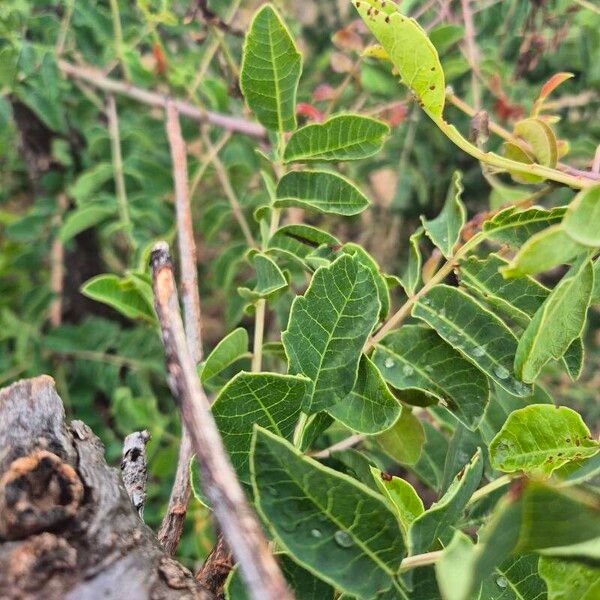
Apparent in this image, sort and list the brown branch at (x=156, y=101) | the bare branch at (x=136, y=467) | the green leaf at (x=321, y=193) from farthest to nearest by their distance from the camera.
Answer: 1. the brown branch at (x=156, y=101)
2. the green leaf at (x=321, y=193)
3. the bare branch at (x=136, y=467)

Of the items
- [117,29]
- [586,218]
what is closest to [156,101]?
[117,29]

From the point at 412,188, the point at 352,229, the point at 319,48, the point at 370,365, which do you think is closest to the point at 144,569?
the point at 370,365

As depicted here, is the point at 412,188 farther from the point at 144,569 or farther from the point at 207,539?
the point at 144,569

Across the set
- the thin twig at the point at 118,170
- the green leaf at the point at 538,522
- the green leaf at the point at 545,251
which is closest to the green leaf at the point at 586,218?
the green leaf at the point at 545,251

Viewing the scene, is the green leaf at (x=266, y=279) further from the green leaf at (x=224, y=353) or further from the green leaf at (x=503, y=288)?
the green leaf at (x=503, y=288)

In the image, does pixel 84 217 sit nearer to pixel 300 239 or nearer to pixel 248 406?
pixel 300 239

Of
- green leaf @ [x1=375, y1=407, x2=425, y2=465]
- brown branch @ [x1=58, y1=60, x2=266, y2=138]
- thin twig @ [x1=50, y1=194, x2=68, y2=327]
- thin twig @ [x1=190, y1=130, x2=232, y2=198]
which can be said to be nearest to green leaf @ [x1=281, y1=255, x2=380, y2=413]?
green leaf @ [x1=375, y1=407, x2=425, y2=465]
